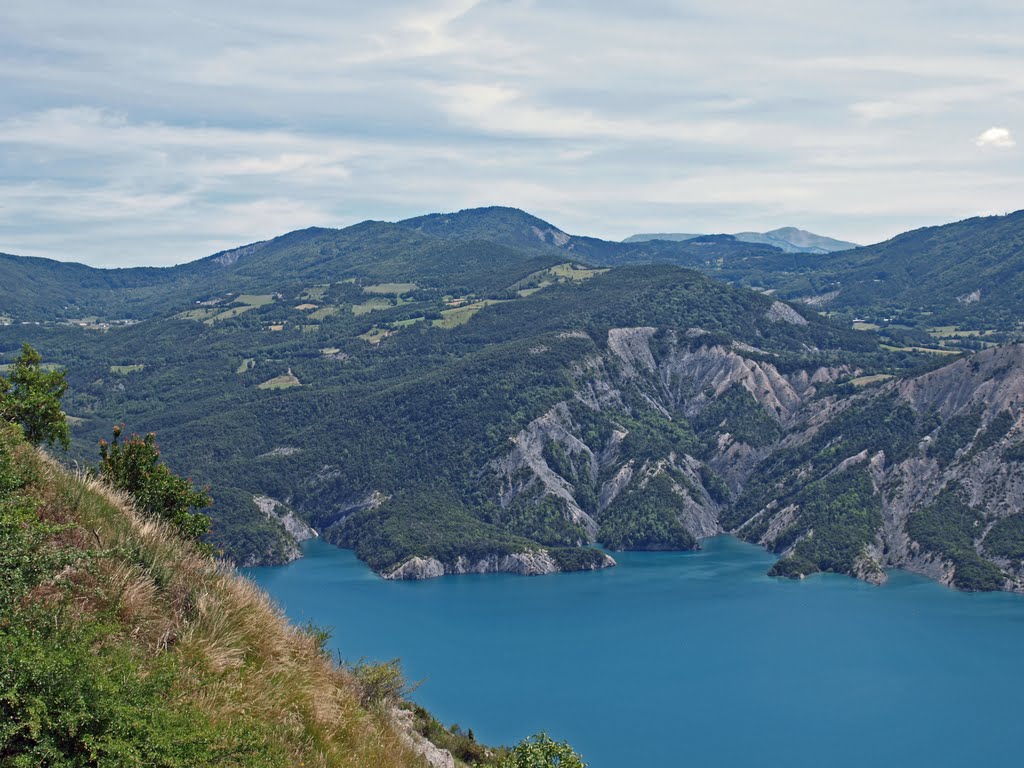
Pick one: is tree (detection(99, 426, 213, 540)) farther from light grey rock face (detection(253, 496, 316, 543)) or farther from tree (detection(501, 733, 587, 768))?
light grey rock face (detection(253, 496, 316, 543))

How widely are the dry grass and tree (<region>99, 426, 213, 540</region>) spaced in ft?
49.6

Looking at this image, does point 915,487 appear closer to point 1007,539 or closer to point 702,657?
point 1007,539

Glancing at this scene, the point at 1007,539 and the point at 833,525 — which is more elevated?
the point at 1007,539

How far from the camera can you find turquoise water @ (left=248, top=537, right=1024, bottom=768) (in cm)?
9069

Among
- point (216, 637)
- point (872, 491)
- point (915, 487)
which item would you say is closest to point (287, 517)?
point (872, 491)

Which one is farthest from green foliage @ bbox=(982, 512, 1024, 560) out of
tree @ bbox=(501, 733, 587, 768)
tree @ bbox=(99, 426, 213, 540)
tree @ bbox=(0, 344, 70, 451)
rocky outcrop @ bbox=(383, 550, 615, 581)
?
tree @ bbox=(501, 733, 587, 768)

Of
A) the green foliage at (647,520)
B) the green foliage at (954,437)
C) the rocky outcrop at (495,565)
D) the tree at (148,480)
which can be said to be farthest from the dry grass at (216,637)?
the green foliage at (647,520)

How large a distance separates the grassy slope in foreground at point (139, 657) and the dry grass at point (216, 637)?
28mm

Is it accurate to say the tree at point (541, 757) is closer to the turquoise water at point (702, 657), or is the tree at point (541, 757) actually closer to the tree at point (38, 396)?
the tree at point (38, 396)

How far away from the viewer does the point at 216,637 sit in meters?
14.2

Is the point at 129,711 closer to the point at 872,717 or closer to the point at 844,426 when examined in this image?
the point at 872,717

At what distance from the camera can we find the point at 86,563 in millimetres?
13703

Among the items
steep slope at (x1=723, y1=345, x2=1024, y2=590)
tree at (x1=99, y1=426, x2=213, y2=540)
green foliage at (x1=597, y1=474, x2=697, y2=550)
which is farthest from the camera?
green foliage at (x1=597, y1=474, x2=697, y2=550)

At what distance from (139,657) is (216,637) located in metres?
1.67
